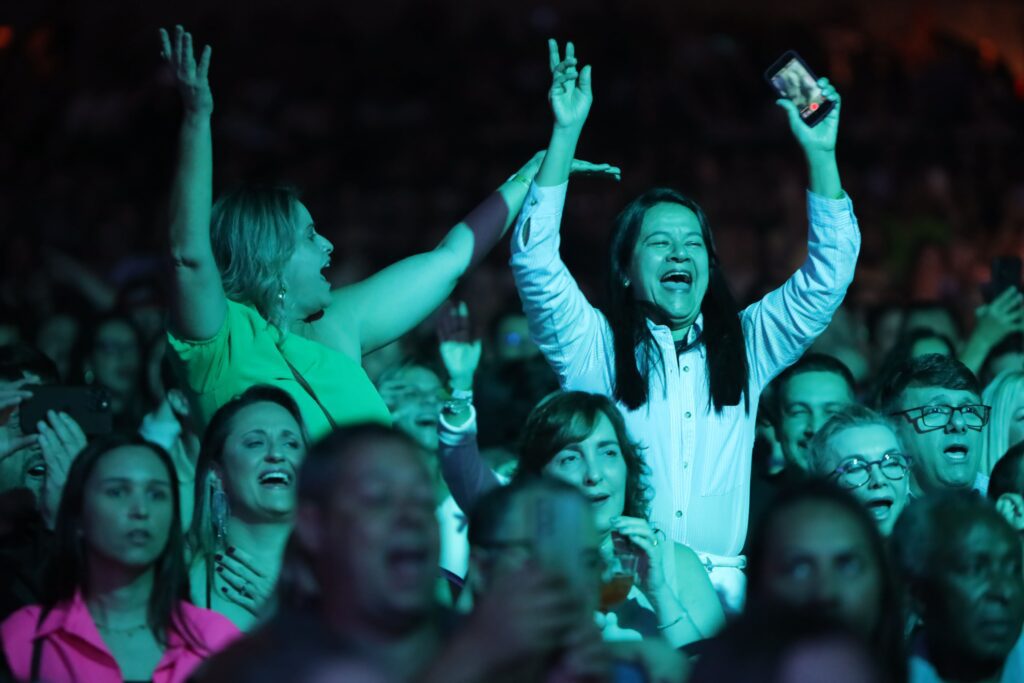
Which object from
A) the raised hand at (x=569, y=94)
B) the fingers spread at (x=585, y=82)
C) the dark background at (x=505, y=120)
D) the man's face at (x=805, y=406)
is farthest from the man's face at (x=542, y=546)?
the dark background at (x=505, y=120)

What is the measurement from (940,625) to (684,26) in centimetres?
987

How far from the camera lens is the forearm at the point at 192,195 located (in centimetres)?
344

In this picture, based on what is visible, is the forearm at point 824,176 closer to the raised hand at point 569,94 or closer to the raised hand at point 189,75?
the raised hand at point 569,94

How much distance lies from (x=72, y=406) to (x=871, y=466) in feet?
6.82

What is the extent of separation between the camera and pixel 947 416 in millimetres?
4430

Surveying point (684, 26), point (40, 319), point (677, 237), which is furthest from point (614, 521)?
point (684, 26)

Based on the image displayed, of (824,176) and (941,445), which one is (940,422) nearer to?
(941,445)

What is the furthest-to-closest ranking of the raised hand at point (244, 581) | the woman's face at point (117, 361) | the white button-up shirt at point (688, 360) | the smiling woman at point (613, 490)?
the woman's face at point (117, 361)
the white button-up shirt at point (688, 360)
the raised hand at point (244, 581)
the smiling woman at point (613, 490)

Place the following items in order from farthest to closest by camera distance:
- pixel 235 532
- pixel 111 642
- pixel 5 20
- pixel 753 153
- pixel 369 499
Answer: pixel 5 20, pixel 753 153, pixel 235 532, pixel 111 642, pixel 369 499

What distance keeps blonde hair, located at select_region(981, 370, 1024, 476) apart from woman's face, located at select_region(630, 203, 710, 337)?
1.21 m

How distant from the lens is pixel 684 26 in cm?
1238

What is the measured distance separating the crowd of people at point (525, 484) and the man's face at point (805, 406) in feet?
0.03

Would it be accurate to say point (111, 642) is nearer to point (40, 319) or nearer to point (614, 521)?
point (614, 521)

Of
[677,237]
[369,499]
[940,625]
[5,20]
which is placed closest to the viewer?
[369,499]
